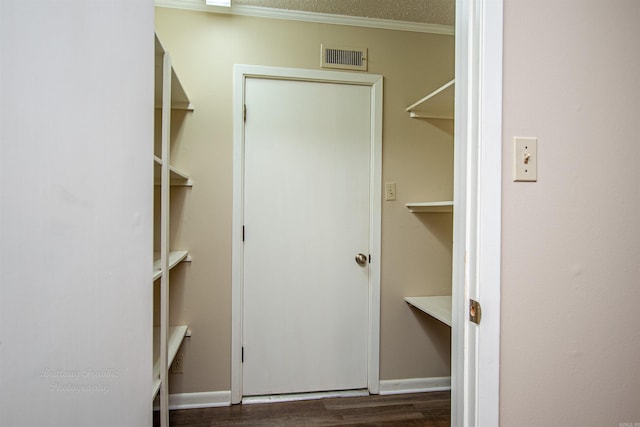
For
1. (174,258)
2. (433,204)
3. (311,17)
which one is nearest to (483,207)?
(433,204)

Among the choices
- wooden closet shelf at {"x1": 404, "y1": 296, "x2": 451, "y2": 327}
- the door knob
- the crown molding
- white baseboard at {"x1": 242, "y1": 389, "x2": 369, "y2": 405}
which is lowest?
white baseboard at {"x1": 242, "y1": 389, "x2": 369, "y2": 405}

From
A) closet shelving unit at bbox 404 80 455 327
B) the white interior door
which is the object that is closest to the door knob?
the white interior door

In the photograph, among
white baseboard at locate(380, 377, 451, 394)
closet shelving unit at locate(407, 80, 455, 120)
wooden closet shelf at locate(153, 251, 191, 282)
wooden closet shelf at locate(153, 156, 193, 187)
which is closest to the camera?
wooden closet shelf at locate(153, 251, 191, 282)

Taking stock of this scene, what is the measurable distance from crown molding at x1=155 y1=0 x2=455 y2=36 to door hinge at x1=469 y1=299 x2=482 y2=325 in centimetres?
198

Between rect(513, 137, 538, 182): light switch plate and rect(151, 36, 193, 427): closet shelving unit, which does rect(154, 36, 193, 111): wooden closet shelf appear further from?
rect(513, 137, 538, 182): light switch plate

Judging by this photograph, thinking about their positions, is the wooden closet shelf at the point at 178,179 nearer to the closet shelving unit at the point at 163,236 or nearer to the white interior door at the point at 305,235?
the closet shelving unit at the point at 163,236

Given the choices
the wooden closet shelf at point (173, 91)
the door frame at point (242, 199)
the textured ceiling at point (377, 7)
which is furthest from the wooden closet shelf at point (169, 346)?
the textured ceiling at point (377, 7)

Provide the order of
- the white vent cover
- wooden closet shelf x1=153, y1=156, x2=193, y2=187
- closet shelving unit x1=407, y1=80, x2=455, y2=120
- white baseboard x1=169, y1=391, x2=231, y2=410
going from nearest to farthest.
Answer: wooden closet shelf x1=153, y1=156, x2=193, y2=187 < closet shelving unit x1=407, y1=80, x2=455, y2=120 < white baseboard x1=169, y1=391, x2=231, y2=410 < the white vent cover

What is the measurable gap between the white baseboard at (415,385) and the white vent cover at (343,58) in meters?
2.09

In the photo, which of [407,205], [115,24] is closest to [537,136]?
[115,24]

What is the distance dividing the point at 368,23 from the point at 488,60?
1628mm

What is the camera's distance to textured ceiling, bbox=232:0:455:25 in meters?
2.03

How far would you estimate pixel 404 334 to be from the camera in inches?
91.8

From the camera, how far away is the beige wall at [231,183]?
2.09 metres
